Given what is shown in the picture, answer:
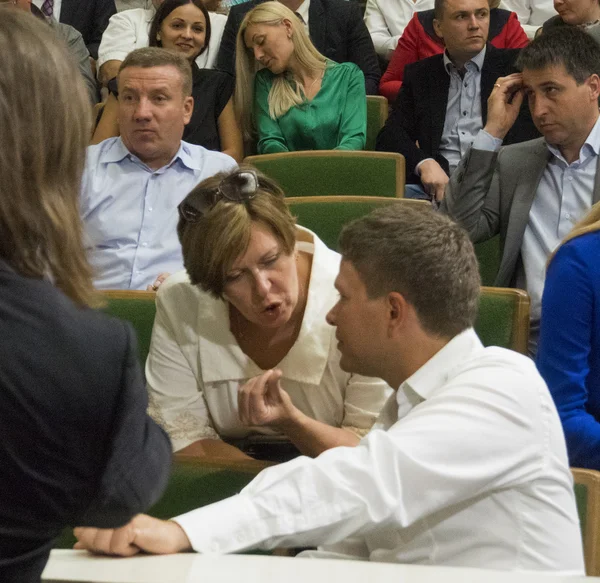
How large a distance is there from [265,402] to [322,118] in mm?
2289

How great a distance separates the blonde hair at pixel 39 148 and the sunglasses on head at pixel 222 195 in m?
1.03

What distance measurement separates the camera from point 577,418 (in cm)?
194

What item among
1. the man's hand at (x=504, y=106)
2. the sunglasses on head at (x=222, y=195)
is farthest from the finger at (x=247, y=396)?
the man's hand at (x=504, y=106)

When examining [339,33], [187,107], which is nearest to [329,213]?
[187,107]

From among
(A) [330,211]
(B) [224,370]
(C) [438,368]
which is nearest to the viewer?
(C) [438,368]

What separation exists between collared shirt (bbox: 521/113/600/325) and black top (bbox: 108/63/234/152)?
148 centimetres

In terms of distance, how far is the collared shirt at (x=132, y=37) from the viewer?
419 cm

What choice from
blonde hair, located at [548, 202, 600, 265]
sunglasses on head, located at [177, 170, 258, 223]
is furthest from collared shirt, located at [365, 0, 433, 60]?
sunglasses on head, located at [177, 170, 258, 223]

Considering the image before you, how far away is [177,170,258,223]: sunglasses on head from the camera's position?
1.83 metres

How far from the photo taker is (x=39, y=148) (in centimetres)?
75

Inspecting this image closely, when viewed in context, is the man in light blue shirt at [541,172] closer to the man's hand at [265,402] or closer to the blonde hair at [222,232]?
the blonde hair at [222,232]

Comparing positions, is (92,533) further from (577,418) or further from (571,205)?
(571,205)

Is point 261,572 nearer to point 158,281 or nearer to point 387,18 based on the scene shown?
point 158,281

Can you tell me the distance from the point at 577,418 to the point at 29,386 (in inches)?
56.9
